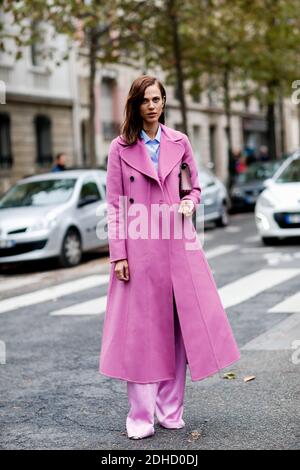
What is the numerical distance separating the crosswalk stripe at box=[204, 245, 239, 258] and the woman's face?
32.2 feet

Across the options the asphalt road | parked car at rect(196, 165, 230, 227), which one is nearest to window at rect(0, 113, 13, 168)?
parked car at rect(196, 165, 230, 227)

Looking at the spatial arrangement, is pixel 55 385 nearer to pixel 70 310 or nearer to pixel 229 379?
pixel 229 379

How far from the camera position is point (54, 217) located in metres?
14.9

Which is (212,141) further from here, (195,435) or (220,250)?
(195,435)

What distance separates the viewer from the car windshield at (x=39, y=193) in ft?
51.2

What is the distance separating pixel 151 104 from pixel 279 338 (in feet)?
10.8

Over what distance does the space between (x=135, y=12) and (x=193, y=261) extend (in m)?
20.5

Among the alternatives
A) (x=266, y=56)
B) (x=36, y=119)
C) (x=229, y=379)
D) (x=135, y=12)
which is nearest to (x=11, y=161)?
(x=36, y=119)

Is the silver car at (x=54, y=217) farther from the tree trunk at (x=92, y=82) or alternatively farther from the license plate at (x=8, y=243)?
the tree trunk at (x=92, y=82)

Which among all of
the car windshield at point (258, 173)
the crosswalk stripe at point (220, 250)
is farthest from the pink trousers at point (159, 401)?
the car windshield at point (258, 173)

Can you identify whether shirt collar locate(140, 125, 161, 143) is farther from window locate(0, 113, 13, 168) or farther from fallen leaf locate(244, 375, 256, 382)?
window locate(0, 113, 13, 168)

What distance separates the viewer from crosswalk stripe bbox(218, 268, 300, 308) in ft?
33.5

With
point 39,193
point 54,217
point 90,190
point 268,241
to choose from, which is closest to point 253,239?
point 268,241

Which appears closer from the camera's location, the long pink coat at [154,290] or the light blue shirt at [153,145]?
the long pink coat at [154,290]
